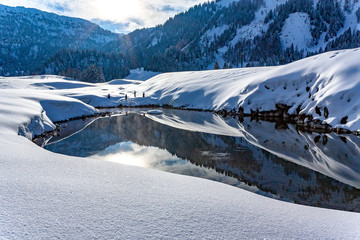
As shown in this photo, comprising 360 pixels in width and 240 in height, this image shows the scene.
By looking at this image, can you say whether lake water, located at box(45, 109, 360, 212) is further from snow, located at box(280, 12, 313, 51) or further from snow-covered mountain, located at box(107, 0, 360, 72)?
snow, located at box(280, 12, 313, 51)

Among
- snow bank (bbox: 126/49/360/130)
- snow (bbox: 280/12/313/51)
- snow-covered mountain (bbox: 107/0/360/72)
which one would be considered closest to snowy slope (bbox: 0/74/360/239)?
snow bank (bbox: 126/49/360/130)

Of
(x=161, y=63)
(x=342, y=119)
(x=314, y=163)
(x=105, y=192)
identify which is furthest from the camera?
(x=161, y=63)

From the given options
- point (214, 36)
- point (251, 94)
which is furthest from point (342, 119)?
point (214, 36)

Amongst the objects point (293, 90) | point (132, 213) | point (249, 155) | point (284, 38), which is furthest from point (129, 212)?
point (284, 38)

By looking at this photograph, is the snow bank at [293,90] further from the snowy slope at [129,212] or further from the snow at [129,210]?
the snowy slope at [129,212]

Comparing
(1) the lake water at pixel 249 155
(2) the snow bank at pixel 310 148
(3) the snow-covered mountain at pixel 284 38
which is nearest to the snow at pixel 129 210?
(1) the lake water at pixel 249 155

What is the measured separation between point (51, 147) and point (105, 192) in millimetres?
12682

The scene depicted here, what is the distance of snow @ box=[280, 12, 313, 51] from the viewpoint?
161 metres

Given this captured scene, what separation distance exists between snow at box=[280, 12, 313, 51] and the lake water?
165 metres

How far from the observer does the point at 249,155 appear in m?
13.3

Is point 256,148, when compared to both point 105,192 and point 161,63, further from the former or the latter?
point 161,63

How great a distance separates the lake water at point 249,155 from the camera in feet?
28.9

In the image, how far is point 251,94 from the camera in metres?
31.1

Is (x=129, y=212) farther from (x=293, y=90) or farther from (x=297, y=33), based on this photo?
(x=297, y=33)
